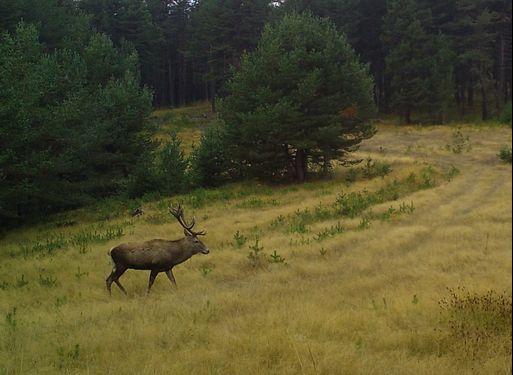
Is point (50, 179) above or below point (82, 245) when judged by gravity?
above

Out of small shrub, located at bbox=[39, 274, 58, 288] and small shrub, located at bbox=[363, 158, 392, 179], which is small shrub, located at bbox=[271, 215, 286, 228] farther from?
small shrub, located at bbox=[363, 158, 392, 179]

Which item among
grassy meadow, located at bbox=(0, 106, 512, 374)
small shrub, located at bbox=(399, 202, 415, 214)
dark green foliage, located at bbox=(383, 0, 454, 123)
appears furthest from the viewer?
dark green foliage, located at bbox=(383, 0, 454, 123)

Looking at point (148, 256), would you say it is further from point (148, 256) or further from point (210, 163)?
point (210, 163)

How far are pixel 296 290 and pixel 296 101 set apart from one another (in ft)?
58.3

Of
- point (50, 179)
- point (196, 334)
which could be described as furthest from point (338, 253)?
point (50, 179)

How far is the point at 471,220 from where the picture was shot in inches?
643

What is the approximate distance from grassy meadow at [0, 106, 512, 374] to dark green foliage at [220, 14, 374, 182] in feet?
16.5

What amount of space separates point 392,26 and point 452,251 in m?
43.3

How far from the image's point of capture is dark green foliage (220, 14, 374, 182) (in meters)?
26.6

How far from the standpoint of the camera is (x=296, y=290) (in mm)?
10906

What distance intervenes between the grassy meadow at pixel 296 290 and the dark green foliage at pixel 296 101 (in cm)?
503

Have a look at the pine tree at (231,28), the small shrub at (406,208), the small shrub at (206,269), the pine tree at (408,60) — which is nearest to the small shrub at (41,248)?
the small shrub at (206,269)

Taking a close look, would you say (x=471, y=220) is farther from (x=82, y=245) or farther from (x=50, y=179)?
(x=50, y=179)

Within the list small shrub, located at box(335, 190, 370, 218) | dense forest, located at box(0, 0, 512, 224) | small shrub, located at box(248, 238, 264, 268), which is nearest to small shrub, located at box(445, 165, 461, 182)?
dense forest, located at box(0, 0, 512, 224)
